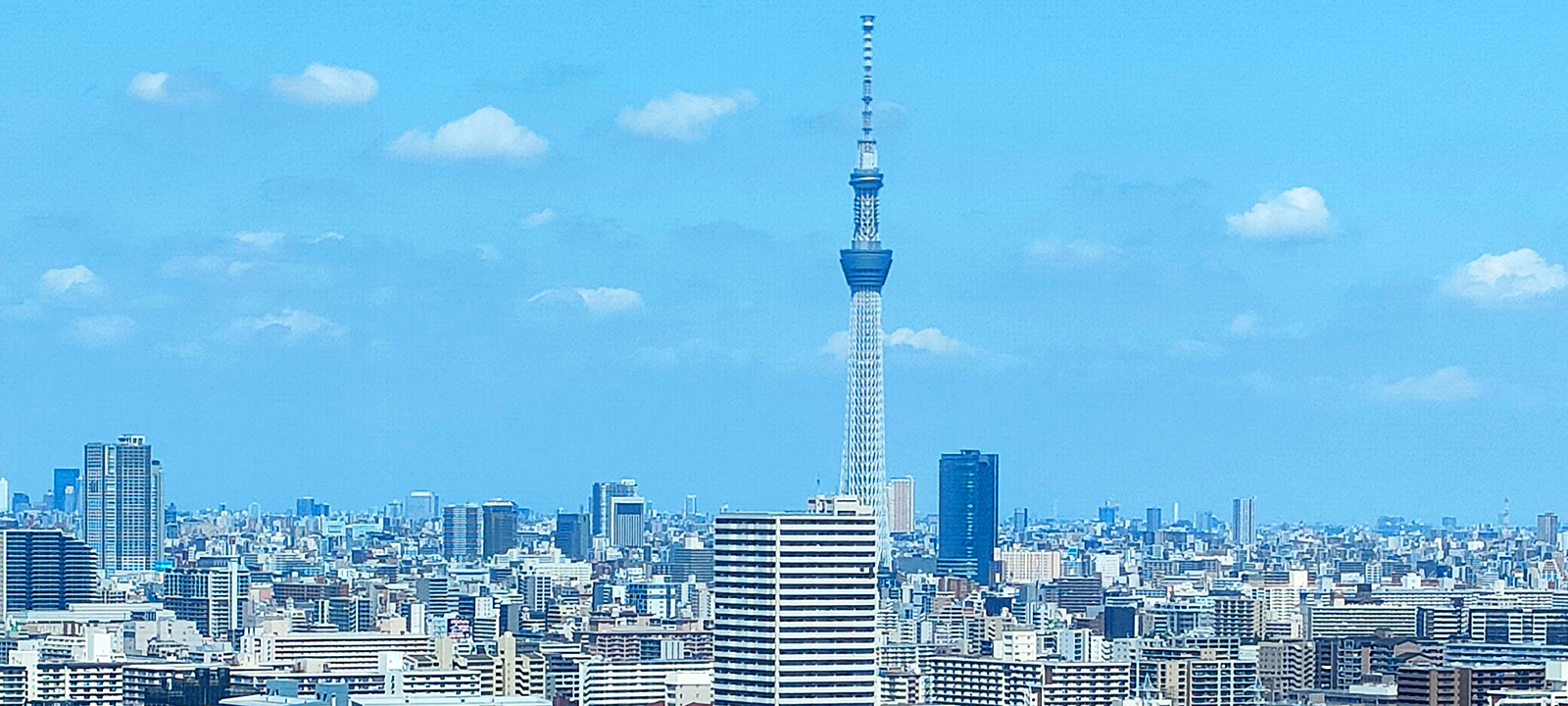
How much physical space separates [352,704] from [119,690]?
13250 millimetres

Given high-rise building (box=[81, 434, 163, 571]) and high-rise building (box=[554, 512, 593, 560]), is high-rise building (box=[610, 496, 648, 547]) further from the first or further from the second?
high-rise building (box=[81, 434, 163, 571])

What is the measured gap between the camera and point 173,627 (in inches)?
2985

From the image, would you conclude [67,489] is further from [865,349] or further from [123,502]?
[865,349]

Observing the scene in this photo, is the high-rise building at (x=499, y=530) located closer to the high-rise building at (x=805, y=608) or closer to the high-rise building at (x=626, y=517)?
the high-rise building at (x=626, y=517)

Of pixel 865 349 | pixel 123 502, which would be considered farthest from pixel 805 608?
pixel 123 502

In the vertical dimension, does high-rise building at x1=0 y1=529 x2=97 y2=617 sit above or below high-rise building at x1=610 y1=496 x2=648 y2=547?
below

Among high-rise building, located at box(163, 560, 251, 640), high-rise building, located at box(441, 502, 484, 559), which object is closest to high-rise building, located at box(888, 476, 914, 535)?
high-rise building, located at box(441, 502, 484, 559)

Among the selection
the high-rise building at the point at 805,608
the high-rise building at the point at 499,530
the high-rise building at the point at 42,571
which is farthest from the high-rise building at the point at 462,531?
the high-rise building at the point at 805,608

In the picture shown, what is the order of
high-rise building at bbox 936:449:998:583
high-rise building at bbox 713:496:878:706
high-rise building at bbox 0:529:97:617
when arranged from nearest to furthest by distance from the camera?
high-rise building at bbox 713:496:878:706 < high-rise building at bbox 0:529:97:617 < high-rise building at bbox 936:449:998:583

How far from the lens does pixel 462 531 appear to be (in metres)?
124

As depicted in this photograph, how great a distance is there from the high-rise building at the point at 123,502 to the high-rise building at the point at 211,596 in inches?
582

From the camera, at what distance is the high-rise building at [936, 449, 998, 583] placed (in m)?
110

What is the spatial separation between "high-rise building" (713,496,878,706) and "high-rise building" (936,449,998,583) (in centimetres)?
6290

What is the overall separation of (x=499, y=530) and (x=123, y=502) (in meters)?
13.6
